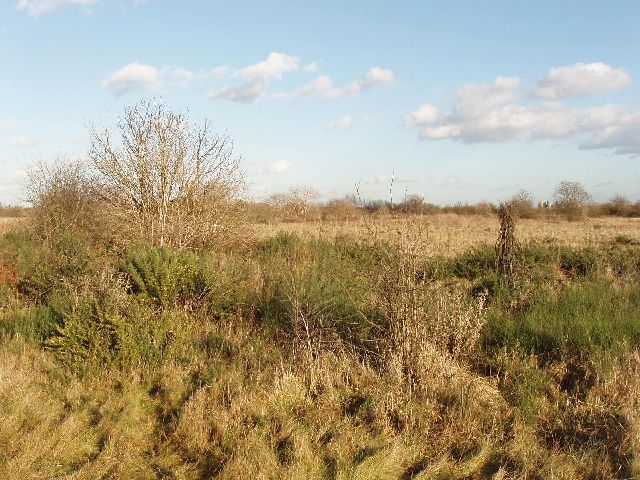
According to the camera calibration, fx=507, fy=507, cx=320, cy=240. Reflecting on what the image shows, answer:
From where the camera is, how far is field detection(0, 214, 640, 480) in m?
4.27

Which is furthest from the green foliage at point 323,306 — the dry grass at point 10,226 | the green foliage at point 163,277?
the dry grass at point 10,226

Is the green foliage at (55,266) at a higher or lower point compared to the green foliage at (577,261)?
higher

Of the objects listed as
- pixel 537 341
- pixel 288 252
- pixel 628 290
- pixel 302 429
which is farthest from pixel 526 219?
pixel 302 429

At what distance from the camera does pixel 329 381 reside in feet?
17.8

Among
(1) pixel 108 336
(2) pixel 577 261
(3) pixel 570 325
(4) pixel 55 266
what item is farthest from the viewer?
(2) pixel 577 261

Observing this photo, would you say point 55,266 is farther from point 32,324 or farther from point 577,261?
point 577,261

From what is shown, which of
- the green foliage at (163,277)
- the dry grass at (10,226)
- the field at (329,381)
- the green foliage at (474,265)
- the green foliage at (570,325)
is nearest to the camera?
the field at (329,381)

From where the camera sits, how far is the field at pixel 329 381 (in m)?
4.27

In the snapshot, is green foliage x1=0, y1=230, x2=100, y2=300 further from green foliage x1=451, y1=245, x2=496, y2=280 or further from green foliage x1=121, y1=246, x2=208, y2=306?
green foliage x1=451, y1=245, x2=496, y2=280

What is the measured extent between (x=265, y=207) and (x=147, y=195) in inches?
250

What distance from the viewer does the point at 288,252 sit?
14758 mm

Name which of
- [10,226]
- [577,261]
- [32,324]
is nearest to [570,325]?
[32,324]

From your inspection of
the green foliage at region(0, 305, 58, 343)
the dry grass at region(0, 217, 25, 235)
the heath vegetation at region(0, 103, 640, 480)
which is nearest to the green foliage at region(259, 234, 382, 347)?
the heath vegetation at region(0, 103, 640, 480)

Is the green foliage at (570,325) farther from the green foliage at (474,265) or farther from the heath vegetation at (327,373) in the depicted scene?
the green foliage at (474,265)
